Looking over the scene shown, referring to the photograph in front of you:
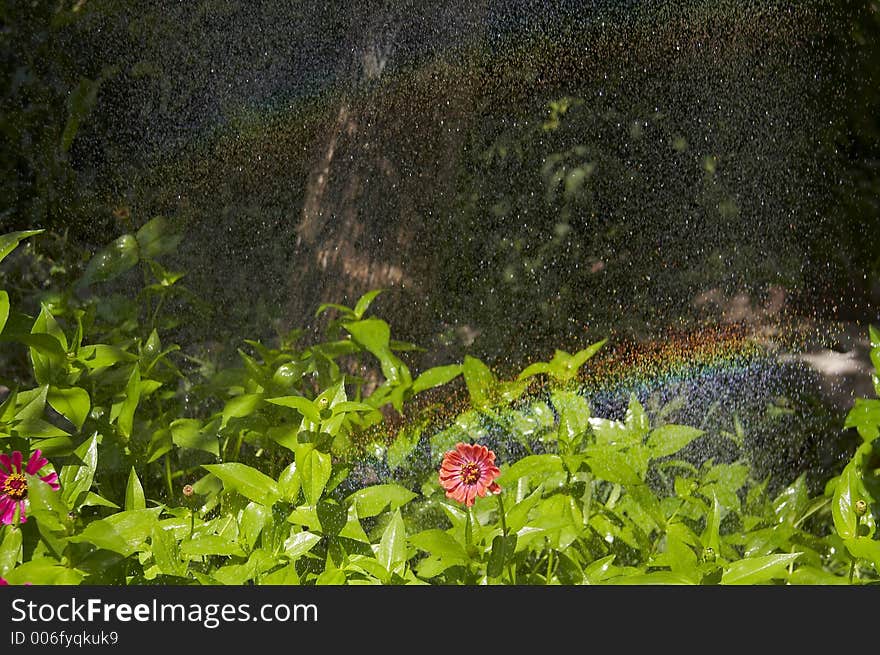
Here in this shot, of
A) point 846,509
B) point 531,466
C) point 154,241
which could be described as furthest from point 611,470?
point 154,241

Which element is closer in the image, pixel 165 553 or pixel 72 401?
pixel 165 553

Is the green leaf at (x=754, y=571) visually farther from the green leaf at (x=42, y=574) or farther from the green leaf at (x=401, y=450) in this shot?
the green leaf at (x=42, y=574)

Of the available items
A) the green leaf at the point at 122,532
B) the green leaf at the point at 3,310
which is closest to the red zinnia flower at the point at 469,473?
the green leaf at the point at 122,532

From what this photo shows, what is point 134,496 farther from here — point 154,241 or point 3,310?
point 154,241

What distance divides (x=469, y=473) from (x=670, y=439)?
0.51m

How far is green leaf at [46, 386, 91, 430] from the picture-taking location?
169cm

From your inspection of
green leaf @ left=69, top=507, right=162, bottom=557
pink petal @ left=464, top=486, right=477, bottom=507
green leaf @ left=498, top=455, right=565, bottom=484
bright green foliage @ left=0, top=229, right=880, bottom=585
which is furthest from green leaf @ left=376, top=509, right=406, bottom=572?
green leaf @ left=69, top=507, right=162, bottom=557

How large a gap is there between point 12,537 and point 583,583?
84cm

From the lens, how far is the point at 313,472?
4.96 ft

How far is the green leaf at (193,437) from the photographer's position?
1.84 meters

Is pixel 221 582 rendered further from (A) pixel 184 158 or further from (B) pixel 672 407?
(A) pixel 184 158

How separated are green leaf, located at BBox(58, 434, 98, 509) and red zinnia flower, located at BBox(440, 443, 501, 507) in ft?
1.68

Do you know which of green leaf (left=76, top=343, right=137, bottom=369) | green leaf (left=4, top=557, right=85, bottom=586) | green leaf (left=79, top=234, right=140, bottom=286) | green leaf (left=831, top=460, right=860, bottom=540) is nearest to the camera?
green leaf (left=4, top=557, right=85, bottom=586)

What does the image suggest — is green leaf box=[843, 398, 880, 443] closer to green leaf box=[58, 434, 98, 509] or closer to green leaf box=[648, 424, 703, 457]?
green leaf box=[648, 424, 703, 457]
